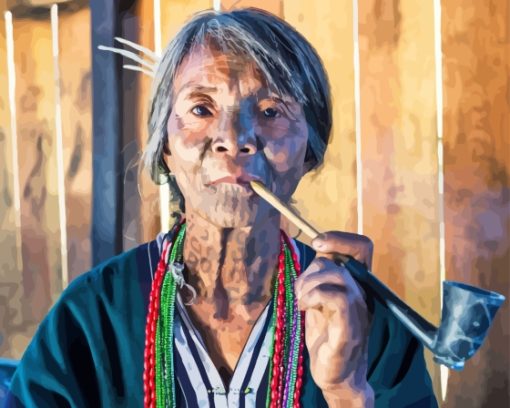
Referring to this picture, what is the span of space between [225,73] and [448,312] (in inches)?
14.0

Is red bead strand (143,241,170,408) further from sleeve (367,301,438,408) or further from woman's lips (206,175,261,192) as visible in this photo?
sleeve (367,301,438,408)

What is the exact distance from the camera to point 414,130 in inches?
35.8

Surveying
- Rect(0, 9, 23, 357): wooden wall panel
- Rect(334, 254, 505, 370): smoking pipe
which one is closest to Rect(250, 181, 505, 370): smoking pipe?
Rect(334, 254, 505, 370): smoking pipe

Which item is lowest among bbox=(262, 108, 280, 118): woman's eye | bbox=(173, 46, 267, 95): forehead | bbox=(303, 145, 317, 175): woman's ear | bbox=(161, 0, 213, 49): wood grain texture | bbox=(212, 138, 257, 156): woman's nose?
bbox=(303, 145, 317, 175): woman's ear

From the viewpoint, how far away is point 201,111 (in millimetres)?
834

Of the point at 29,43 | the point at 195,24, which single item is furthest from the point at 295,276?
the point at 29,43

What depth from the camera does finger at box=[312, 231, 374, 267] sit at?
0.81 m

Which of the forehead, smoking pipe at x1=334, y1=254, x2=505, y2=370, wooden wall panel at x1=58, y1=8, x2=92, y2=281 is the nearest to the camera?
smoking pipe at x1=334, y1=254, x2=505, y2=370

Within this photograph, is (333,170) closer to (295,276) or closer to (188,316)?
(295,276)

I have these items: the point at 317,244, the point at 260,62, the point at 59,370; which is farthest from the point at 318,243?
the point at 59,370

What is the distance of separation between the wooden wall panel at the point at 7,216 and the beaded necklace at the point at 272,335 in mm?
230

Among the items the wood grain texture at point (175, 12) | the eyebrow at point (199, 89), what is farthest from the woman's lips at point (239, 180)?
the wood grain texture at point (175, 12)

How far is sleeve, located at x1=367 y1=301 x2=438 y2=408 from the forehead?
30 centimetres

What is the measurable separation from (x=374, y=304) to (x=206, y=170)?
24cm
